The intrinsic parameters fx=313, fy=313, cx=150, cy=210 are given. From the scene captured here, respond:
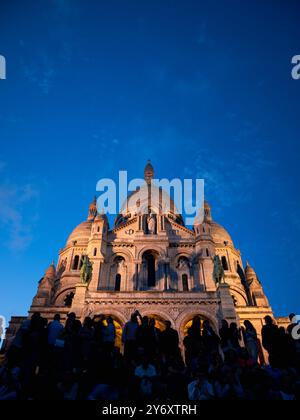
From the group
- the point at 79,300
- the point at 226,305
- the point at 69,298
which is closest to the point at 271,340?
the point at 226,305

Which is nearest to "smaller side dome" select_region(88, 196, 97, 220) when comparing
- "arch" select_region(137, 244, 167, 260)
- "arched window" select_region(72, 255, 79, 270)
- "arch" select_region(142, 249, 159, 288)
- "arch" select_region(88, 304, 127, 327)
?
"arched window" select_region(72, 255, 79, 270)

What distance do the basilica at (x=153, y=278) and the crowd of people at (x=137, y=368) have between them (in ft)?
40.7

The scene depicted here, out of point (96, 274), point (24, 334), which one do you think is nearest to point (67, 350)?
point (24, 334)

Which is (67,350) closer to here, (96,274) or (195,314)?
(195,314)

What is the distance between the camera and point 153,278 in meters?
29.1

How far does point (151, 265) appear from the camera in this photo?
99.0 ft

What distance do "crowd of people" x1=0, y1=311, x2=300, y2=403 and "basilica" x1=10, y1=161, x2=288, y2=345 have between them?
1239 centimetres

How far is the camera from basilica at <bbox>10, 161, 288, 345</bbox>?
23.4 meters

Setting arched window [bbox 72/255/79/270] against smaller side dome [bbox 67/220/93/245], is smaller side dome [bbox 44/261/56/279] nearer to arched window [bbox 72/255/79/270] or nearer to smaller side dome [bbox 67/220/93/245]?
arched window [bbox 72/255/79/270]

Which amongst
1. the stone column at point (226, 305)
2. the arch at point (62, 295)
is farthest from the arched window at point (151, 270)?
the arch at point (62, 295)

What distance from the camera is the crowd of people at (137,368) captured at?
8.12m

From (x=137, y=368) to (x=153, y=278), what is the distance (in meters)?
20.0
